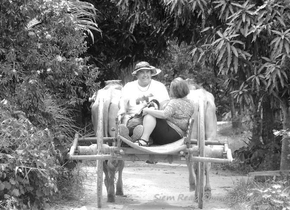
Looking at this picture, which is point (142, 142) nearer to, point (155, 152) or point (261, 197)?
point (155, 152)

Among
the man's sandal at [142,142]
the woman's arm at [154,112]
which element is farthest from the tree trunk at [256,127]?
the man's sandal at [142,142]

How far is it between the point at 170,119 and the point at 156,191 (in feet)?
6.64

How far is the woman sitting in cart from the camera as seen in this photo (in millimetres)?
7457

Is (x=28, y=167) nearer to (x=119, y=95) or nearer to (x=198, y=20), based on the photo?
(x=119, y=95)

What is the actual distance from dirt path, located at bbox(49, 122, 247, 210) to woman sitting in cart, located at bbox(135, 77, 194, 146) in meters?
0.90

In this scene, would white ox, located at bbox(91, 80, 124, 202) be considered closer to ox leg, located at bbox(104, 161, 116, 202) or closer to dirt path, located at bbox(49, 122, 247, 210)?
ox leg, located at bbox(104, 161, 116, 202)

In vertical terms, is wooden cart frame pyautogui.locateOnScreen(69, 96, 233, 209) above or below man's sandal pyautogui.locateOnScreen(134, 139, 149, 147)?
below

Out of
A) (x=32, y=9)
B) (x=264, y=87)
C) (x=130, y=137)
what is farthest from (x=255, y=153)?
(x=32, y=9)

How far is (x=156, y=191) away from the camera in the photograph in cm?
924

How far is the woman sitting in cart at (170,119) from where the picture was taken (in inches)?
294

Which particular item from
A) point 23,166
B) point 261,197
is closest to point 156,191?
point 261,197

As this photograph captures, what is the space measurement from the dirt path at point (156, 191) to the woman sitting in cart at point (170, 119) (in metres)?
0.90

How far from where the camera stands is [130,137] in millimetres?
7332

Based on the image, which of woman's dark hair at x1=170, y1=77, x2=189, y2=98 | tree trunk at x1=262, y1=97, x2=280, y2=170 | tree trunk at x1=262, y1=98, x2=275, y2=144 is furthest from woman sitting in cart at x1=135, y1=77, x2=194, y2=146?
tree trunk at x1=262, y1=98, x2=275, y2=144
